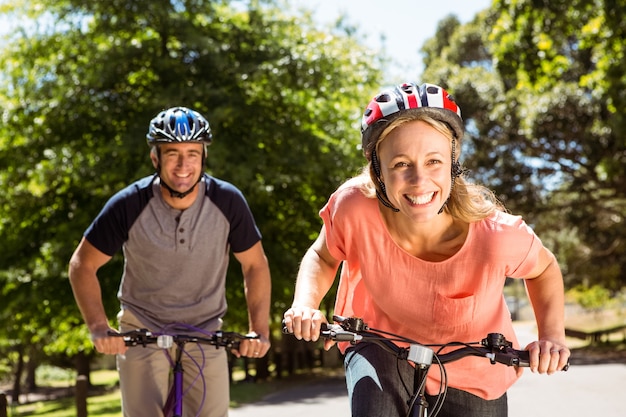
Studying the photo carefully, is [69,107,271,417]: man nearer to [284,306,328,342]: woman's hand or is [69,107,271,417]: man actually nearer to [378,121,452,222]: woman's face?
[284,306,328,342]: woman's hand

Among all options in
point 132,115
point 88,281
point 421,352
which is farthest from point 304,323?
point 132,115

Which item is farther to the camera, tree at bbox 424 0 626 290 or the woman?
tree at bbox 424 0 626 290

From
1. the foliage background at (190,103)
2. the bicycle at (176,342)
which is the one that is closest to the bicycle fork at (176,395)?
the bicycle at (176,342)

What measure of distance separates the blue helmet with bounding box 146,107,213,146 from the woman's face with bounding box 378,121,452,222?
1744mm

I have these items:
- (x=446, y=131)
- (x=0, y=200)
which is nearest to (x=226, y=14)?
(x=0, y=200)

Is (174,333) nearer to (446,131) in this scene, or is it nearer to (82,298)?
(82,298)

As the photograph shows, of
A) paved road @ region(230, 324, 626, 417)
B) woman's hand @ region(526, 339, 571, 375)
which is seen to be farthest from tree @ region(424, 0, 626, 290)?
woman's hand @ region(526, 339, 571, 375)

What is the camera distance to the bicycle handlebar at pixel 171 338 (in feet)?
14.5

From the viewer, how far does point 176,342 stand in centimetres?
450

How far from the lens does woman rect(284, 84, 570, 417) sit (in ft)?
10.9

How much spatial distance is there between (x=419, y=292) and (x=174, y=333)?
1.68 meters

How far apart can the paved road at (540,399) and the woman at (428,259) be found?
29.2 feet

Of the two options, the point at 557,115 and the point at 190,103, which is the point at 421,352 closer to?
the point at 190,103

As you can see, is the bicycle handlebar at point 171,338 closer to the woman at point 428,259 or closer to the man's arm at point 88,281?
the man's arm at point 88,281
